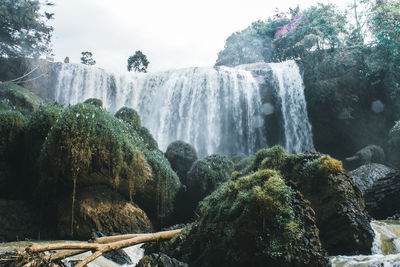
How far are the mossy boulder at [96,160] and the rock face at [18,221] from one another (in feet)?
2.19

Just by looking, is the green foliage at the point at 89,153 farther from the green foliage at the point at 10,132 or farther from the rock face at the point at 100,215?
the green foliage at the point at 10,132

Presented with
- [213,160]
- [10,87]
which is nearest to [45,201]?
[213,160]

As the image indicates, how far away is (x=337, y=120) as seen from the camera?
19.8 meters

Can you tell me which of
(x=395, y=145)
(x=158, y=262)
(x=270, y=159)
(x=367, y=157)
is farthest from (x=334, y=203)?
(x=395, y=145)

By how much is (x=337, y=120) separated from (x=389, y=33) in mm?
6477

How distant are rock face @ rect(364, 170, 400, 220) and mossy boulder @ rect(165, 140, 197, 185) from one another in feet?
21.8

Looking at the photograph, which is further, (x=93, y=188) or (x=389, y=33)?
(x=389, y=33)

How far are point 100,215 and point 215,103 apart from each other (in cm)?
1398

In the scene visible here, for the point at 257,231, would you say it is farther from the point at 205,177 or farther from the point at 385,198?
the point at 385,198

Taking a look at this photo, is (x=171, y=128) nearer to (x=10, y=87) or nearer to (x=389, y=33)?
(x=10, y=87)

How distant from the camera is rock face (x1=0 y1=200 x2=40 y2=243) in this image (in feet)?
21.5

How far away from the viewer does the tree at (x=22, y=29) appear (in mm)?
18969

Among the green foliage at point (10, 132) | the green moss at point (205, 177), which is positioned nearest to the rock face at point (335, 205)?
the green moss at point (205, 177)

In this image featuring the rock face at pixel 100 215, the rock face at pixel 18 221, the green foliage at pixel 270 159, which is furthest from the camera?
the green foliage at pixel 270 159
